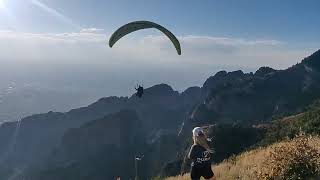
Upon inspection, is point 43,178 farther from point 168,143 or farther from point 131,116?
point 131,116

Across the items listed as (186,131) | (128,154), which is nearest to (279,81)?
(186,131)

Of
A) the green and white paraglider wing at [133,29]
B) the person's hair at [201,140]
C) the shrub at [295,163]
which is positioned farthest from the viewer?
the green and white paraglider wing at [133,29]

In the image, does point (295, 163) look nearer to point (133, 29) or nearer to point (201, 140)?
point (201, 140)

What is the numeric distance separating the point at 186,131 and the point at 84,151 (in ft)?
130

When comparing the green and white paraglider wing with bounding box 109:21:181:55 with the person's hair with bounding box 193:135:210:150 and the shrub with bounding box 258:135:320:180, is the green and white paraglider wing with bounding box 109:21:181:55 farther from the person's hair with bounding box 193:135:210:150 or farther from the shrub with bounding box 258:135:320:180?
the shrub with bounding box 258:135:320:180

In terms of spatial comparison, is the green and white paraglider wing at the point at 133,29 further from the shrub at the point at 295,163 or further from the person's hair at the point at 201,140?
the shrub at the point at 295,163

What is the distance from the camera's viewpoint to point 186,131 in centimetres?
14425

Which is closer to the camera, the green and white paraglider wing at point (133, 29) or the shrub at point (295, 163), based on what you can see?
the shrub at point (295, 163)

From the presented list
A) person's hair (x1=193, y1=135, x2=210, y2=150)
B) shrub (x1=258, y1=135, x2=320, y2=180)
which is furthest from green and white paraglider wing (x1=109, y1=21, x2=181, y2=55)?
shrub (x1=258, y1=135, x2=320, y2=180)

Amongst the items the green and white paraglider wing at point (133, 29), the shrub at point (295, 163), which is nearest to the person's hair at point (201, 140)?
the shrub at point (295, 163)

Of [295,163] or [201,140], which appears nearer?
[295,163]

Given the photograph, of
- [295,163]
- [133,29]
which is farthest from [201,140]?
[133,29]

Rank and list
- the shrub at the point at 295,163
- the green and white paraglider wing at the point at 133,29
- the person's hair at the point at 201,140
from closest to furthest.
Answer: the shrub at the point at 295,163
the person's hair at the point at 201,140
the green and white paraglider wing at the point at 133,29

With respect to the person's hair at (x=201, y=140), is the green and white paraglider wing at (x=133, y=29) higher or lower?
higher
